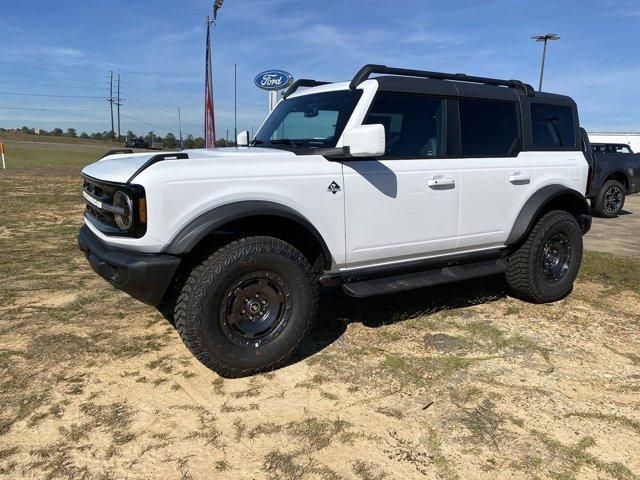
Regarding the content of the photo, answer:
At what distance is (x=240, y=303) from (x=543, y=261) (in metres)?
3.08

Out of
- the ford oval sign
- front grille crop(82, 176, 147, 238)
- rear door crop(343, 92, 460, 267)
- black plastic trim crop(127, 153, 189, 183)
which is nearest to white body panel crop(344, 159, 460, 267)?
rear door crop(343, 92, 460, 267)

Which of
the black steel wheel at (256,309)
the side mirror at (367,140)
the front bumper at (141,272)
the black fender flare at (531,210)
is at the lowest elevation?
the black steel wheel at (256,309)

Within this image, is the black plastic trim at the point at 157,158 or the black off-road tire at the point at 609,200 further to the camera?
the black off-road tire at the point at 609,200

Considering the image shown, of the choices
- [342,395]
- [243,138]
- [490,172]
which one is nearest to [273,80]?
[243,138]

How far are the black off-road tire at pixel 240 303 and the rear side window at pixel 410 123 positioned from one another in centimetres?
116

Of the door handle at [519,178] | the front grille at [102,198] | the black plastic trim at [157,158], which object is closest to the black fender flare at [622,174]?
the door handle at [519,178]

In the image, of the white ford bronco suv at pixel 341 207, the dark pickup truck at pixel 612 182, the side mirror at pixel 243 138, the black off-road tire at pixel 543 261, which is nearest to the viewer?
the white ford bronco suv at pixel 341 207

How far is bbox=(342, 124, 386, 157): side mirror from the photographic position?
3.29 meters

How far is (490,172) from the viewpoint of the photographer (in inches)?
172

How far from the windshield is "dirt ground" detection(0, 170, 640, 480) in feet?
5.00

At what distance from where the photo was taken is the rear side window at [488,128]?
4.31 m

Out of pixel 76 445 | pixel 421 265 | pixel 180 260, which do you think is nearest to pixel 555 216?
pixel 421 265

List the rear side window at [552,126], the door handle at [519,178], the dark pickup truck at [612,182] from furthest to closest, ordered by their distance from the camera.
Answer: the dark pickup truck at [612,182] < the rear side window at [552,126] < the door handle at [519,178]

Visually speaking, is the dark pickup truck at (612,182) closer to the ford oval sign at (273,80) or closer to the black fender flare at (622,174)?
the black fender flare at (622,174)
